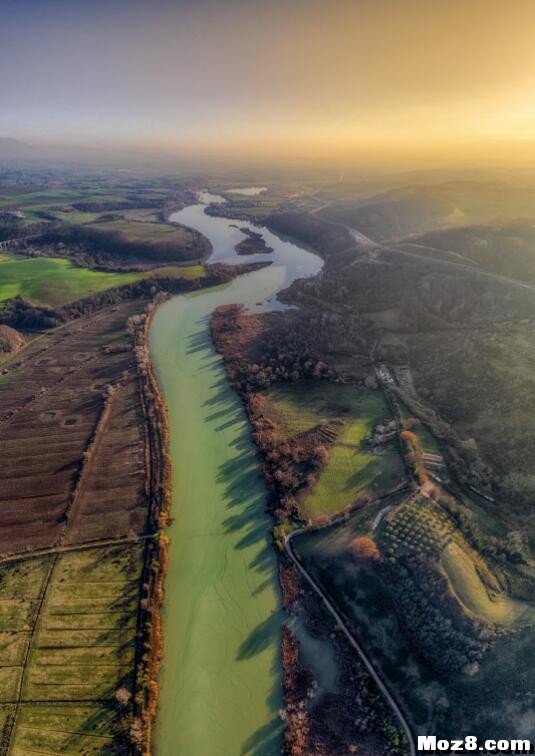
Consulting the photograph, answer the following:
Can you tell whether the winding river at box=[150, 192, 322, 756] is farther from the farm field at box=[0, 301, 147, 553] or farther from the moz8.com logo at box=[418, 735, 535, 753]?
the moz8.com logo at box=[418, 735, 535, 753]

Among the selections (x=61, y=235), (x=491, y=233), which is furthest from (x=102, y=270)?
(x=491, y=233)

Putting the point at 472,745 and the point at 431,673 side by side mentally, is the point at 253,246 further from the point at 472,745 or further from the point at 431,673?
the point at 472,745

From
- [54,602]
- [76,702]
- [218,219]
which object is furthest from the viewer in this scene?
[218,219]

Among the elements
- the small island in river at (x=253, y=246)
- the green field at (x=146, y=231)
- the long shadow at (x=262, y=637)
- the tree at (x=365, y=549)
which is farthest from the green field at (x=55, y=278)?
the tree at (x=365, y=549)

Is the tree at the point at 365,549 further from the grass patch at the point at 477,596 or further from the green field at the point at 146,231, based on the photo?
the green field at the point at 146,231

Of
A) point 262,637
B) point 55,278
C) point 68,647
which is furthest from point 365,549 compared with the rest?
point 55,278

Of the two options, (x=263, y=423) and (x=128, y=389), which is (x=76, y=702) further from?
(x=128, y=389)

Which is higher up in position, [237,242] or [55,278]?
[237,242]

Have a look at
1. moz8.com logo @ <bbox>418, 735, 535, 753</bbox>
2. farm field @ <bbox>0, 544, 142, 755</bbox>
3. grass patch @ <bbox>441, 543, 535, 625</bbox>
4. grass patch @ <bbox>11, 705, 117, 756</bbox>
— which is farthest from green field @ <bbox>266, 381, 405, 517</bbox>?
grass patch @ <bbox>11, 705, 117, 756</bbox>
